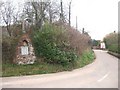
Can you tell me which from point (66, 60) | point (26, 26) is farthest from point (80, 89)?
point (26, 26)

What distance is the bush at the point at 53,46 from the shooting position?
24891mm

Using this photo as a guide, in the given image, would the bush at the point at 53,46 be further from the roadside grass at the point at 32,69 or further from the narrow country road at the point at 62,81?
the narrow country road at the point at 62,81

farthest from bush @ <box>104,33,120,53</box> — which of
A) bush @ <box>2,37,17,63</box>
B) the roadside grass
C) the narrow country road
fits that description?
the narrow country road

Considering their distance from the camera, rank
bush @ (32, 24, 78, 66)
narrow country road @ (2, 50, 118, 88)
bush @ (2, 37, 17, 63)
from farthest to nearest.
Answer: bush @ (32, 24, 78, 66) → bush @ (2, 37, 17, 63) → narrow country road @ (2, 50, 118, 88)

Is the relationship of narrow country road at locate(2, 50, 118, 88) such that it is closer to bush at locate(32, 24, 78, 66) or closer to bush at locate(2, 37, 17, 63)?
bush at locate(32, 24, 78, 66)

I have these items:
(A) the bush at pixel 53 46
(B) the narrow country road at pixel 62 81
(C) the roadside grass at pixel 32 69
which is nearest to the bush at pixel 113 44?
(A) the bush at pixel 53 46

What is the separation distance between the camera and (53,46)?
82.7 feet

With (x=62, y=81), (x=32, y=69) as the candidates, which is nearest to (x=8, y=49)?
(x=32, y=69)

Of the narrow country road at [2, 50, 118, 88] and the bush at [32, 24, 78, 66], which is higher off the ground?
the bush at [32, 24, 78, 66]

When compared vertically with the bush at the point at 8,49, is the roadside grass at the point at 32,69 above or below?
below

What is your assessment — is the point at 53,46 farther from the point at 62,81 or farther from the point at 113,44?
the point at 113,44

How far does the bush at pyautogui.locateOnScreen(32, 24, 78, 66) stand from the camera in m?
24.9

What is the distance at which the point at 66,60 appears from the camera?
24625mm

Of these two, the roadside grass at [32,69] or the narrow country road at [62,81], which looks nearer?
the narrow country road at [62,81]
